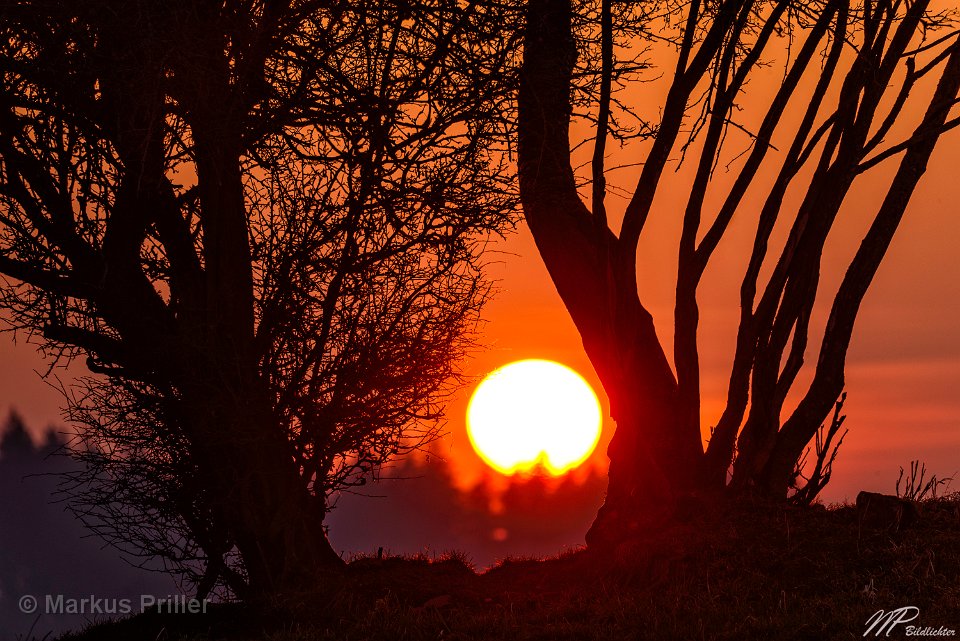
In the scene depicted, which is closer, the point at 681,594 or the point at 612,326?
the point at 681,594

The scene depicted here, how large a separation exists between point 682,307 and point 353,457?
3.52 meters

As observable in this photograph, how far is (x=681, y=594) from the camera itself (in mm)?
7574

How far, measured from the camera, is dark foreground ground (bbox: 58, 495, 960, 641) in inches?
270

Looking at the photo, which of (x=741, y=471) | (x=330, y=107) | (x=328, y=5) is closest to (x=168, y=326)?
(x=330, y=107)

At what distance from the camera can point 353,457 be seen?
29.3ft

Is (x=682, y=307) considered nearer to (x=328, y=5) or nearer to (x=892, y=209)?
(x=892, y=209)
